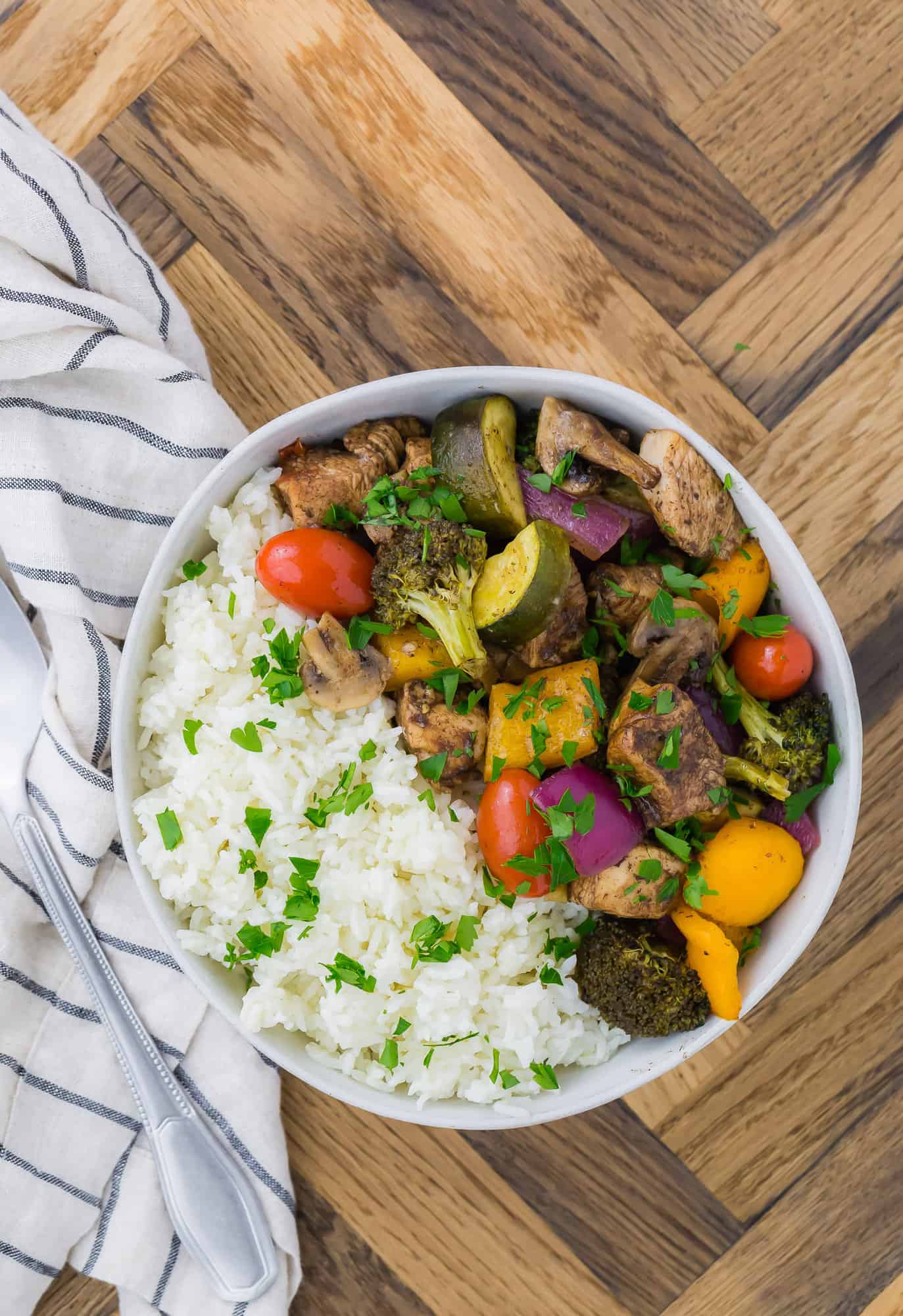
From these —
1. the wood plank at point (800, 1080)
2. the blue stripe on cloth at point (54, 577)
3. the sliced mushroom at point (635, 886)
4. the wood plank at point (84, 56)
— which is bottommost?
the wood plank at point (800, 1080)

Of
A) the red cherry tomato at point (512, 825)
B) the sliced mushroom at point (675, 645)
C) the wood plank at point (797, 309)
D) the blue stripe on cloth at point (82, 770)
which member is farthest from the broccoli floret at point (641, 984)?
the wood plank at point (797, 309)

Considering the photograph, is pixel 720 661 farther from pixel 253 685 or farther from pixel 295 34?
pixel 295 34

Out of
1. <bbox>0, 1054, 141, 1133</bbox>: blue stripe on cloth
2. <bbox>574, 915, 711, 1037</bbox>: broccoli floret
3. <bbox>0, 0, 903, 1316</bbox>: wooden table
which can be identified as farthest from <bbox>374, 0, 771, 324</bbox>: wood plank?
<bbox>0, 1054, 141, 1133</bbox>: blue stripe on cloth

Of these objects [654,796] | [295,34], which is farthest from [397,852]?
[295,34]

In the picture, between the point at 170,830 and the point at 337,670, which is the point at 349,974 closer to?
the point at 170,830

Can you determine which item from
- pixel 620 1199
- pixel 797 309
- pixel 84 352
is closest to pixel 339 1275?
pixel 620 1199

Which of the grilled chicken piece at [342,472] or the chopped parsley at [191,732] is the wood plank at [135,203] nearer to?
the grilled chicken piece at [342,472]

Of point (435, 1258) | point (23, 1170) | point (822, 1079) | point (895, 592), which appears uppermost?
point (23, 1170)
